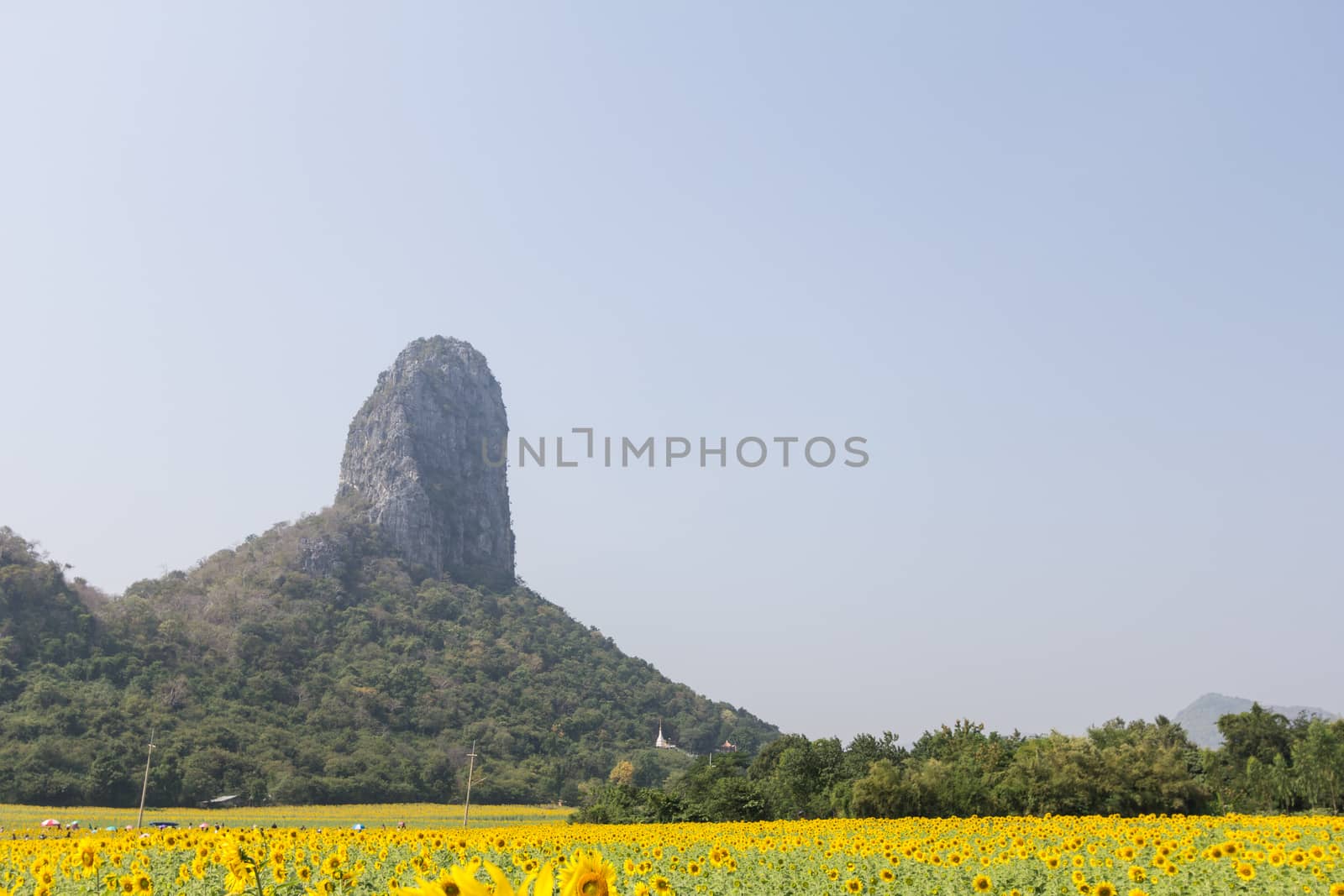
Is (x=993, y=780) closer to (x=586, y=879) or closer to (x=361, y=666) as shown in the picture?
(x=586, y=879)

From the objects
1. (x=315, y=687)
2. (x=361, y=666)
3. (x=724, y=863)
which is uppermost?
(x=361, y=666)

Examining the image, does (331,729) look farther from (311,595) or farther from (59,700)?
(311,595)

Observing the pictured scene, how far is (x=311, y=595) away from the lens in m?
125

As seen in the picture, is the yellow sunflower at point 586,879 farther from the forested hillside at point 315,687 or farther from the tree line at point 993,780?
the forested hillside at point 315,687

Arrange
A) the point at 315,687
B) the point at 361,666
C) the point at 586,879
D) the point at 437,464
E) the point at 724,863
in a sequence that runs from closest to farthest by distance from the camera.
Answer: the point at 586,879 < the point at 724,863 < the point at 315,687 < the point at 361,666 < the point at 437,464

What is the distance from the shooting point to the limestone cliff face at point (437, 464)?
148750mm

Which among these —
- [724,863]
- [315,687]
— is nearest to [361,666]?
[315,687]

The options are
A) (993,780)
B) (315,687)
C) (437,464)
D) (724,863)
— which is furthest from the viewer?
(437,464)

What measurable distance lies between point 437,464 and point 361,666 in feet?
172

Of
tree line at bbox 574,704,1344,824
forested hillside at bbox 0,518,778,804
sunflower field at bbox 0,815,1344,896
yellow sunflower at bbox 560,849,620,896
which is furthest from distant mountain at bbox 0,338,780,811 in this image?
yellow sunflower at bbox 560,849,620,896

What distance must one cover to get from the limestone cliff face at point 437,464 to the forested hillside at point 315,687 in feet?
17.1

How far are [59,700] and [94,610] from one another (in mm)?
21532

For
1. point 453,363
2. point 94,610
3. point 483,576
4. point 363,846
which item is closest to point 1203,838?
point 363,846

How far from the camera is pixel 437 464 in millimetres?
160625
